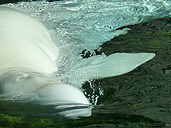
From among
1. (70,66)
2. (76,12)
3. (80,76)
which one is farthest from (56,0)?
(80,76)

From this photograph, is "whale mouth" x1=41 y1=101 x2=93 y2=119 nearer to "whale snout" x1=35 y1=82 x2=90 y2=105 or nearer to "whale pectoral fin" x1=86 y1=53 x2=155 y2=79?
"whale snout" x1=35 y1=82 x2=90 y2=105

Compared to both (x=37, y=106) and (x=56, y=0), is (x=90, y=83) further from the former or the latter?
(x=56, y=0)

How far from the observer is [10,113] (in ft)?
6.59

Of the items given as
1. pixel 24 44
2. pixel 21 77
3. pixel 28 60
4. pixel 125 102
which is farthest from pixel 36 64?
pixel 125 102

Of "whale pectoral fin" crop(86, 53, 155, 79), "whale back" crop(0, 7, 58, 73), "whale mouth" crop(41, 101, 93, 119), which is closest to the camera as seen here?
"whale mouth" crop(41, 101, 93, 119)

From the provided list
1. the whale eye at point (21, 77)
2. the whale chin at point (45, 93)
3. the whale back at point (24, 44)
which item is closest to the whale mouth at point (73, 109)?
the whale chin at point (45, 93)

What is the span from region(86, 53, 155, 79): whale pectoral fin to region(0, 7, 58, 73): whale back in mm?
451

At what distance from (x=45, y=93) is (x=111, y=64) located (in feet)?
4.65

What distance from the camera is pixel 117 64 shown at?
3.41 meters

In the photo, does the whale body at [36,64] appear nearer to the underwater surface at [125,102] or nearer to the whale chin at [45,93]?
the whale chin at [45,93]

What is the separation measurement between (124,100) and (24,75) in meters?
0.78

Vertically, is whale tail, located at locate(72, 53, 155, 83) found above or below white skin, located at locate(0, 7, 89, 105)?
below

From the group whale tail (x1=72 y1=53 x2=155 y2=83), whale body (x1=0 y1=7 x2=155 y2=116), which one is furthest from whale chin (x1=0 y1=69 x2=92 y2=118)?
whale tail (x1=72 y1=53 x2=155 y2=83)

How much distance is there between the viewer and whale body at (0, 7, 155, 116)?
7.18 ft
